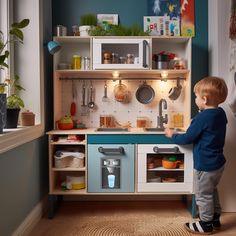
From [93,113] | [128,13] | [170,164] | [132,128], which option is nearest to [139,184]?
[170,164]

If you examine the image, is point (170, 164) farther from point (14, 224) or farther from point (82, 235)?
point (14, 224)

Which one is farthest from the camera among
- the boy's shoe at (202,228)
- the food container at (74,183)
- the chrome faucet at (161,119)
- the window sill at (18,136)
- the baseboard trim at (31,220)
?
the chrome faucet at (161,119)

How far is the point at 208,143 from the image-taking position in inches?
75.5

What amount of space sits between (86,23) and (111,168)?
1.21 m

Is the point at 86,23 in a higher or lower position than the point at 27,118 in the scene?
higher

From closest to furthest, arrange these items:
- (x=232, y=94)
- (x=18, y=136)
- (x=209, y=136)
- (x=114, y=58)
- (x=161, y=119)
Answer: (x=18, y=136) → (x=209, y=136) → (x=232, y=94) → (x=114, y=58) → (x=161, y=119)

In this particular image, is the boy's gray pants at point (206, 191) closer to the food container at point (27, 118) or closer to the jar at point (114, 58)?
the jar at point (114, 58)

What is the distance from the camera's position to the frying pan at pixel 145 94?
262 centimetres

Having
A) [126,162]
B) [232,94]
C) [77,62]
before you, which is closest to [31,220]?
[126,162]

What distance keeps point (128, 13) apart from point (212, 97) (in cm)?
115

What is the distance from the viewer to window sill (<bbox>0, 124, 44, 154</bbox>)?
1.55m

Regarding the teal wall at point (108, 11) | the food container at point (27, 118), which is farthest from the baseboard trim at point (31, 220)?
the teal wall at point (108, 11)

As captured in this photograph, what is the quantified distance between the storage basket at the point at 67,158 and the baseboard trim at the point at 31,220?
1.11 feet

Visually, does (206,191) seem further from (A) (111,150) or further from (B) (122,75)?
(B) (122,75)
